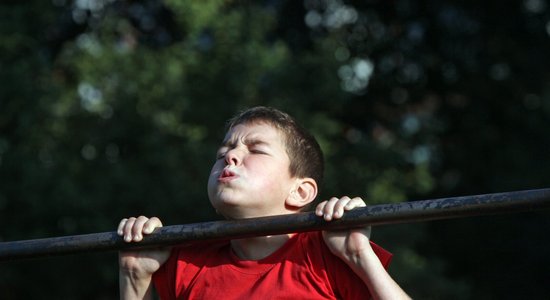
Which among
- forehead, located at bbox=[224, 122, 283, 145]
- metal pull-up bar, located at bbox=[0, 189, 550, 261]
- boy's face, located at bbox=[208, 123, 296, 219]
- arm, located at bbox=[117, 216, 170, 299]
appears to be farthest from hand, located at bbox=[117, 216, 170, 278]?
forehead, located at bbox=[224, 122, 283, 145]

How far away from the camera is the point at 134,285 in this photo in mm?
3463

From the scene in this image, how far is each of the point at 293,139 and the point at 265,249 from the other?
39cm

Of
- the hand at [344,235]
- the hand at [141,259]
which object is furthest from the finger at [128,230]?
the hand at [344,235]

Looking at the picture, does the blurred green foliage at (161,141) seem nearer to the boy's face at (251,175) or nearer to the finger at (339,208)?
the boy's face at (251,175)

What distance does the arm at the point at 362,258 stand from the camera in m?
3.13

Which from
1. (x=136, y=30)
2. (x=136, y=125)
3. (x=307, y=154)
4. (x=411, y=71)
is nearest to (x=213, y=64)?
(x=136, y=125)

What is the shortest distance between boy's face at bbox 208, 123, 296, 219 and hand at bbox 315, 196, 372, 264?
292 mm

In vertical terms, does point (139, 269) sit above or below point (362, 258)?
above

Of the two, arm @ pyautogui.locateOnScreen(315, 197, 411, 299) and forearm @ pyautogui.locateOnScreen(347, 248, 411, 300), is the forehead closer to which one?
arm @ pyautogui.locateOnScreen(315, 197, 411, 299)

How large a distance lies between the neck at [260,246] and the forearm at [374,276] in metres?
0.36

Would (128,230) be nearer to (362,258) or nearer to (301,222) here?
(301,222)

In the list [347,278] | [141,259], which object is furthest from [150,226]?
[347,278]

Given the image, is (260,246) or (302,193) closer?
(260,246)

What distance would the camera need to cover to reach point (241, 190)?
11.1 ft
